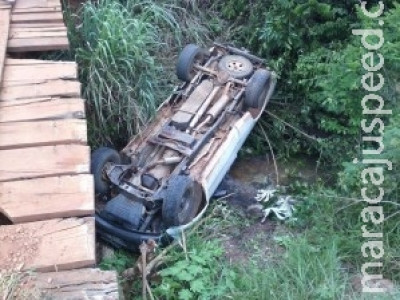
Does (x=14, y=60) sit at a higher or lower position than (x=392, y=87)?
higher

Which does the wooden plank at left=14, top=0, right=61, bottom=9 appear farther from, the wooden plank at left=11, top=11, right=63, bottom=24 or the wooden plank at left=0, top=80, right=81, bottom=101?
the wooden plank at left=0, top=80, right=81, bottom=101

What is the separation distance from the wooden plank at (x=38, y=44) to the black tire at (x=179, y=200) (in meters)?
1.34

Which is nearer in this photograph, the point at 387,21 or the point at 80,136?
the point at 80,136

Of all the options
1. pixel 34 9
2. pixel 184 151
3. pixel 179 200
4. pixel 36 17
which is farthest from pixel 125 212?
pixel 34 9

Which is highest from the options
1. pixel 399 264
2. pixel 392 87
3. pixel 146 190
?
pixel 392 87

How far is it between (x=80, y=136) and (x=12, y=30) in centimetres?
142

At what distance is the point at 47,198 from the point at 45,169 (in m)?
0.25

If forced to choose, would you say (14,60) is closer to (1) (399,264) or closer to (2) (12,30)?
(2) (12,30)

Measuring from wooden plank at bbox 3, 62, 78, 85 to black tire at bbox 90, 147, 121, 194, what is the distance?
21.9 inches

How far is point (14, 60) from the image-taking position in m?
4.41

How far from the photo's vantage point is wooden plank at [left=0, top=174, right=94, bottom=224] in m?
3.22

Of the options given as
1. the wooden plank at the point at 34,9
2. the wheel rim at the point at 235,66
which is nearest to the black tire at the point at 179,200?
the wheel rim at the point at 235,66

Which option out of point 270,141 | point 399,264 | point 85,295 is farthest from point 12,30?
point 399,264

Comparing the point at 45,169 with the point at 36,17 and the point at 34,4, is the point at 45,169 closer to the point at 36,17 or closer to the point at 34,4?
the point at 36,17
